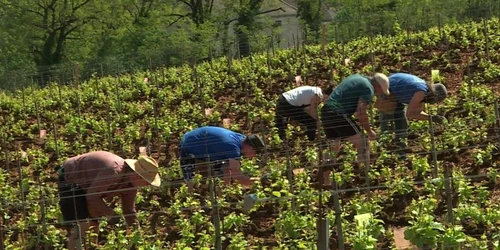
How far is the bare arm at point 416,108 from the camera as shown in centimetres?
764

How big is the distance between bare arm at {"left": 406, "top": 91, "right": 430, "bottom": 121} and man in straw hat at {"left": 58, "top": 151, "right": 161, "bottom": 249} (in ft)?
9.77

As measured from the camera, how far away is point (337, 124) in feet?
24.6

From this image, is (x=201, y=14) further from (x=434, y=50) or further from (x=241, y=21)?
(x=434, y=50)

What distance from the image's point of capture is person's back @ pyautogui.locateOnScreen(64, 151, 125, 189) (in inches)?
229

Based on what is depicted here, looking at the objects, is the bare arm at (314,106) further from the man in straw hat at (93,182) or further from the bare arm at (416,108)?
the man in straw hat at (93,182)

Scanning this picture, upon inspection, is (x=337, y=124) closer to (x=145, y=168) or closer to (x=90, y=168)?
(x=145, y=168)

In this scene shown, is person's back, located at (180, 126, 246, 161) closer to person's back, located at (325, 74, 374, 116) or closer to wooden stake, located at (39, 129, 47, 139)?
person's back, located at (325, 74, 374, 116)

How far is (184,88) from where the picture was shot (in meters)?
13.5

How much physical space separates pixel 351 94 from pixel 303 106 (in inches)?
35.4

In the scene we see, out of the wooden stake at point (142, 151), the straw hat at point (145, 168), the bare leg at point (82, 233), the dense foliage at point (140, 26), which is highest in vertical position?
the dense foliage at point (140, 26)

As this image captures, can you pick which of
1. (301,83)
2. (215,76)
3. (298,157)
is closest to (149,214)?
(298,157)

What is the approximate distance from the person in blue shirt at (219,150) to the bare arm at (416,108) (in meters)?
1.83

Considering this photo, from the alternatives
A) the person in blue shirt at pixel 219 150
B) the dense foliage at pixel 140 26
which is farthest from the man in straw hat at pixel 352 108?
the dense foliage at pixel 140 26

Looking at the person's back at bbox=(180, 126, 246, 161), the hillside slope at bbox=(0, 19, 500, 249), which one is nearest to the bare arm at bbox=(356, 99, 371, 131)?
the hillside slope at bbox=(0, 19, 500, 249)
